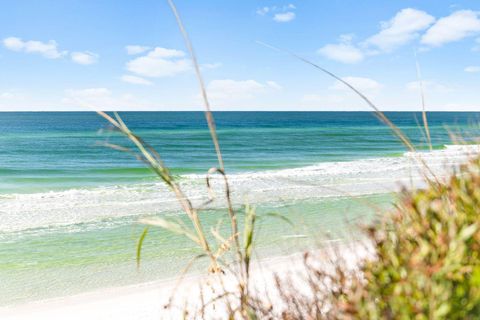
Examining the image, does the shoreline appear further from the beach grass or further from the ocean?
the beach grass

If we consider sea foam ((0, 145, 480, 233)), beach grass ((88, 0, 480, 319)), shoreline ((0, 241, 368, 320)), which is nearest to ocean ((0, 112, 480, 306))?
sea foam ((0, 145, 480, 233))

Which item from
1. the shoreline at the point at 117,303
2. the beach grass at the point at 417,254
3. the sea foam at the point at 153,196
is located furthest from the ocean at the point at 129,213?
the shoreline at the point at 117,303

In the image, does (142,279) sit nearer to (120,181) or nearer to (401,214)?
(401,214)

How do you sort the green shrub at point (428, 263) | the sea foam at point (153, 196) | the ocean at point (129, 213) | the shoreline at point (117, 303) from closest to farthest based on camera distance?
the green shrub at point (428, 263), the shoreline at point (117, 303), the ocean at point (129, 213), the sea foam at point (153, 196)

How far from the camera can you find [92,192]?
57.0 feet

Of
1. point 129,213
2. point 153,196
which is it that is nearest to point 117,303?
point 129,213

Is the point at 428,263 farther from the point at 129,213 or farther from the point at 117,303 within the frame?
the point at 129,213

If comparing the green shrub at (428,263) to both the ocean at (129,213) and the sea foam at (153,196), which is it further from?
the sea foam at (153,196)

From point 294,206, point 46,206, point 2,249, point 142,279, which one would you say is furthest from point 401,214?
point 46,206

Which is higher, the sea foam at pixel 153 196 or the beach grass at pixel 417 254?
the beach grass at pixel 417 254

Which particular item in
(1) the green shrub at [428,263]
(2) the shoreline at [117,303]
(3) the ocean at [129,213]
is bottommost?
(2) the shoreline at [117,303]

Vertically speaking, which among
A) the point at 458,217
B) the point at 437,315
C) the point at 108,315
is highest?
the point at 458,217

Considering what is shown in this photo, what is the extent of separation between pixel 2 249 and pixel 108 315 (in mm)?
4596

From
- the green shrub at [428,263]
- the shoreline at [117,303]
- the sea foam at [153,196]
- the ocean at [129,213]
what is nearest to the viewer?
the green shrub at [428,263]
